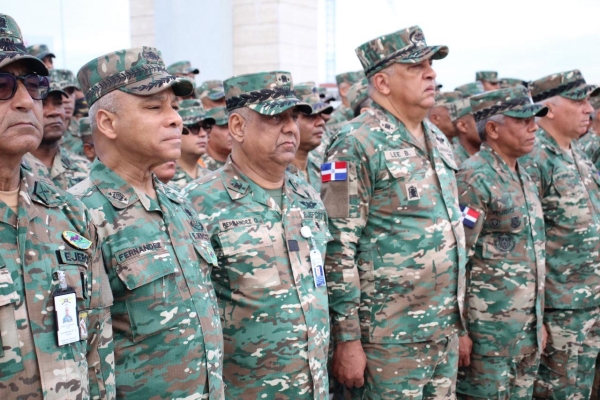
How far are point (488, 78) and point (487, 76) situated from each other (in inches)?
1.6

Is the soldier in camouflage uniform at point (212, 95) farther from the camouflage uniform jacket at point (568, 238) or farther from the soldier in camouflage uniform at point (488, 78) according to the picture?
the soldier in camouflage uniform at point (488, 78)

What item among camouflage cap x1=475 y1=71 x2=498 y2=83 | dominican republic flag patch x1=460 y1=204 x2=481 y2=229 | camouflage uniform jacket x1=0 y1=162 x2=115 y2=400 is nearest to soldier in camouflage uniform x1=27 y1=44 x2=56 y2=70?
dominican republic flag patch x1=460 y1=204 x2=481 y2=229

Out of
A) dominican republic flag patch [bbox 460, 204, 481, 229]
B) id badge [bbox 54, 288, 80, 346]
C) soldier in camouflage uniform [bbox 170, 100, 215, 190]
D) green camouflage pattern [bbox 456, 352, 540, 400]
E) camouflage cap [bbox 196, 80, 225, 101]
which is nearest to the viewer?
id badge [bbox 54, 288, 80, 346]

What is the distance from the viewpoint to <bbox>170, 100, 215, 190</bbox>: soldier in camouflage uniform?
4984mm

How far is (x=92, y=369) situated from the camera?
211 cm

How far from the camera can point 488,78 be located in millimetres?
9695

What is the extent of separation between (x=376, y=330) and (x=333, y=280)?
0.35 metres

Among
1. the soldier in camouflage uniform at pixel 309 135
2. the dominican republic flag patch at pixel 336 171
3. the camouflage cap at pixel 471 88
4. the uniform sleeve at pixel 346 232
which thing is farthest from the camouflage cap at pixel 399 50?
the camouflage cap at pixel 471 88

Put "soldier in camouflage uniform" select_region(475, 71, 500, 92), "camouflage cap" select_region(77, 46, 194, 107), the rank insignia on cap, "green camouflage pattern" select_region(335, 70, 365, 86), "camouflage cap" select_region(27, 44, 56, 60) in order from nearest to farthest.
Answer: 1. the rank insignia on cap
2. "camouflage cap" select_region(77, 46, 194, 107)
3. "camouflage cap" select_region(27, 44, 56, 60)
4. "green camouflage pattern" select_region(335, 70, 365, 86)
5. "soldier in camouflage uniform" select_region(475, 71, 500, 92)

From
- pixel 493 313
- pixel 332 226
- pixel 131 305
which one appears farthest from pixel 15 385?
pixel 493 313

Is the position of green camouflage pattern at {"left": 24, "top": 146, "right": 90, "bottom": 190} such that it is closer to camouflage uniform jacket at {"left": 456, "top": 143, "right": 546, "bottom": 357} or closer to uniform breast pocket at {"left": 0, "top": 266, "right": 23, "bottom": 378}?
camouflage uniform jacket at {"left": 456, "top": 143, "right": 546, "bottom": 357}

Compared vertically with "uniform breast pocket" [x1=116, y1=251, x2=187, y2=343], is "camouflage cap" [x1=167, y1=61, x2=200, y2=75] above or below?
above

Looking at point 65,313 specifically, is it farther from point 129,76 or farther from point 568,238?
point 568,238

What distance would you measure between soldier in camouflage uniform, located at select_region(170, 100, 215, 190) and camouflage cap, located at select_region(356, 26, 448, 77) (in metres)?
1.71
